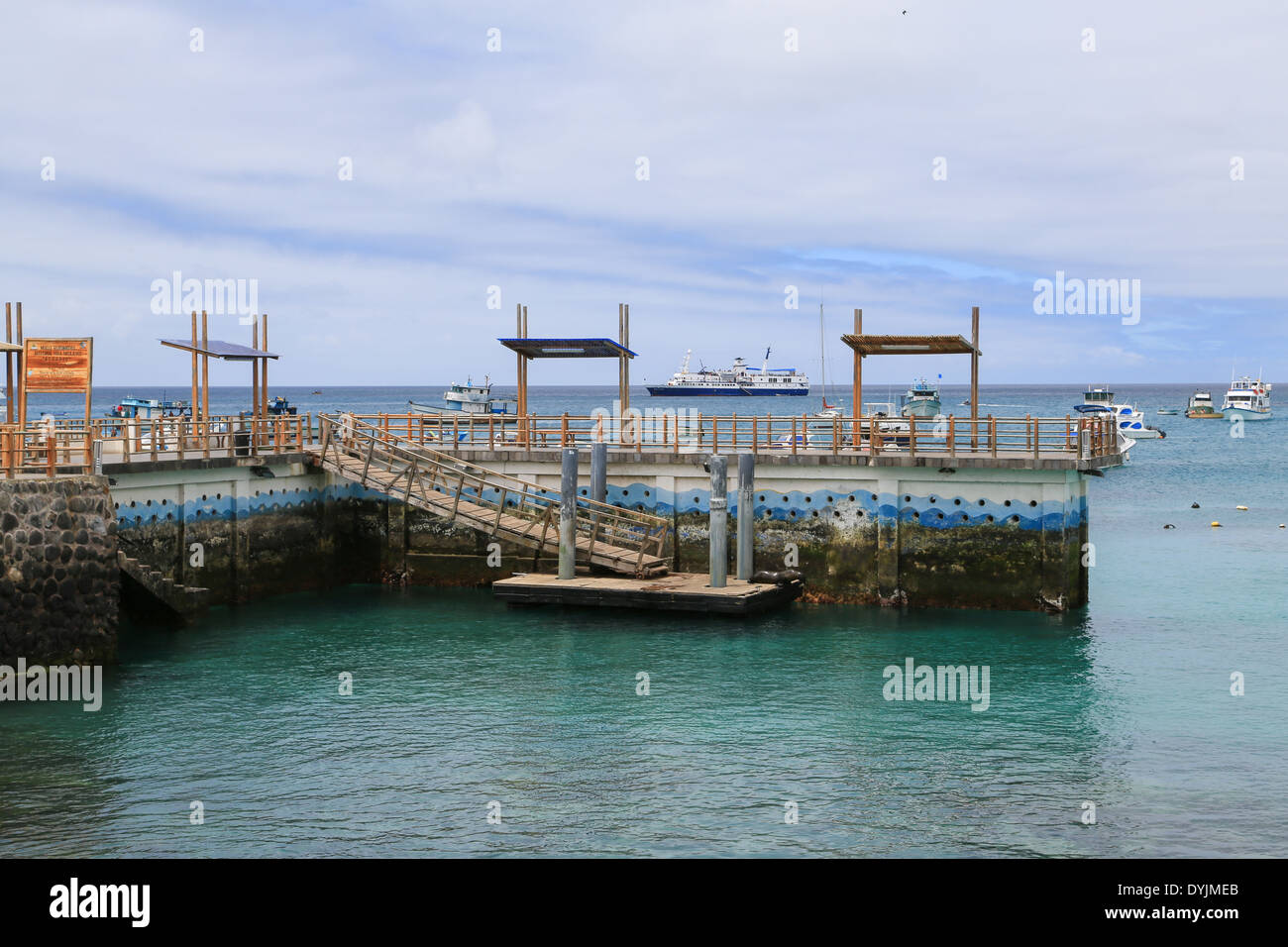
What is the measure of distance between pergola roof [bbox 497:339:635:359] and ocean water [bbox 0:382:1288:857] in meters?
7.20

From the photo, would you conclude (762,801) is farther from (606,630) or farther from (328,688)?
→ (606,630)

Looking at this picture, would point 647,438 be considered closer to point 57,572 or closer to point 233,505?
point 233,505

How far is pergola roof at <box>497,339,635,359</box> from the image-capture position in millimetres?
33375

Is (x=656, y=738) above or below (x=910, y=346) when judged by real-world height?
below

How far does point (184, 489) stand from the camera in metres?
28.9

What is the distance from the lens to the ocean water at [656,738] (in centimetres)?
1540

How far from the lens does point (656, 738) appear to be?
763 inches

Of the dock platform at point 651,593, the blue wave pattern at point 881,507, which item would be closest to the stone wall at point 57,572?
the dock platform at point 651,593

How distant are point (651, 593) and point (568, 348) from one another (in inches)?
338

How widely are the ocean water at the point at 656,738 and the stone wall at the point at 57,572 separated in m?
1.06

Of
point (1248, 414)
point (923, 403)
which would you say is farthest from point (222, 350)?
point (1248, 414)
